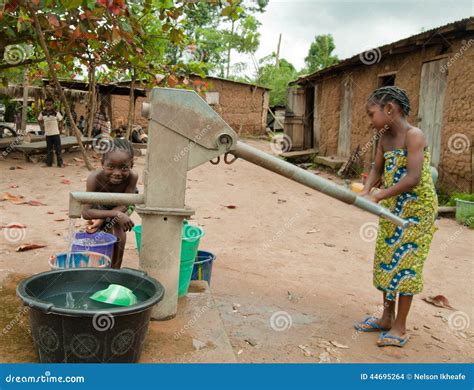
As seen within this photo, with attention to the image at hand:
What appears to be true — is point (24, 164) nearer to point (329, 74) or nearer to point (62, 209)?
point (62, 209)

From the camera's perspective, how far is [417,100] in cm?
889

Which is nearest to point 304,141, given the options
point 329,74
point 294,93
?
point 294,93

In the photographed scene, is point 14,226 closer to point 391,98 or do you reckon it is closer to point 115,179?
point 115,179

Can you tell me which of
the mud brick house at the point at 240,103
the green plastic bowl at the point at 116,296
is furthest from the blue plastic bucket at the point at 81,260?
the mud brick house at the point at 240,103

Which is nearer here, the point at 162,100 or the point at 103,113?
the point at 162,100

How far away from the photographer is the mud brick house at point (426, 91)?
756 centimetres

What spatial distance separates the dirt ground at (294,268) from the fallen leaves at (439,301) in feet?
0.20

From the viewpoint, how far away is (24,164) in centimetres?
1012

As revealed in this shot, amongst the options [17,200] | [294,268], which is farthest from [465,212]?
[17,200]

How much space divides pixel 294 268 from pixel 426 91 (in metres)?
5.47

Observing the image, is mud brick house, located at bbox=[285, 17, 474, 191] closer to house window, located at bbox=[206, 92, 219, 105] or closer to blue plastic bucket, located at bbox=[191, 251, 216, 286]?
blue plastic bucket, located at bbox=[191, 251, 216, 286]

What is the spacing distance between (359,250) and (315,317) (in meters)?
2.36

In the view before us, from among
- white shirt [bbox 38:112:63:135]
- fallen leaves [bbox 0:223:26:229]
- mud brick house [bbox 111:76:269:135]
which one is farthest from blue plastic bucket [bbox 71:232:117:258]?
mud brick house [bbox 111:76:269:135]

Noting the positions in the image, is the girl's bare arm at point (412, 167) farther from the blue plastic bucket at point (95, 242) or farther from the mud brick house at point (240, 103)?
the mud brick house at point (240, 103)
